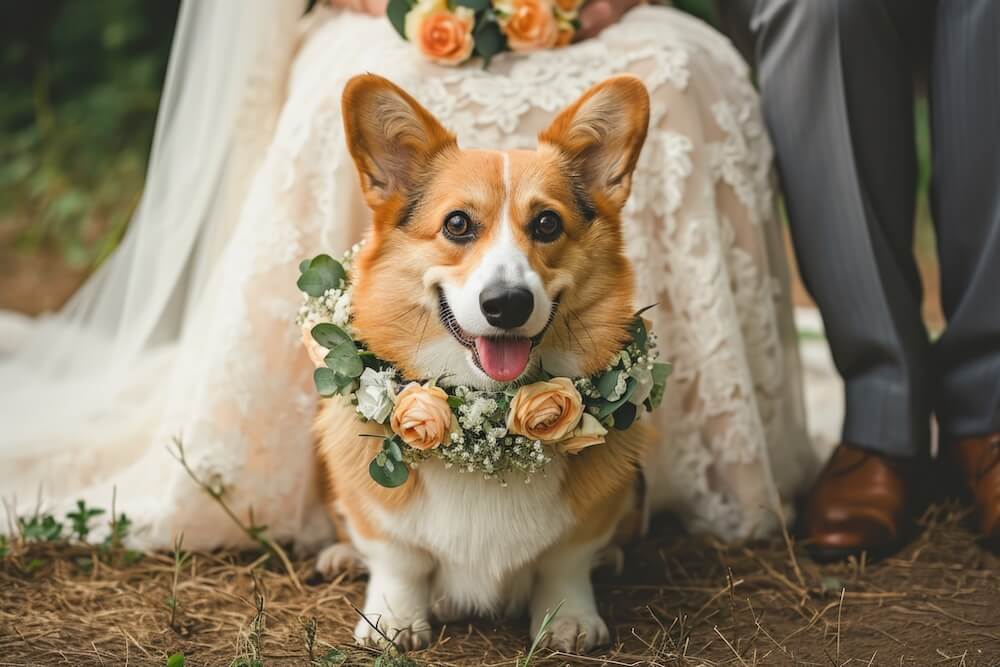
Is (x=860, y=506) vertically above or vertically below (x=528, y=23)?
below

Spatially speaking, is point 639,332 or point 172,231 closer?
point 639,332

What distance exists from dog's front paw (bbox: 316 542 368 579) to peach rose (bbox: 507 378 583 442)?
2.12 feet

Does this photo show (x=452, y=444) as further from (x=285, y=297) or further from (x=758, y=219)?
(x=758, y=219)

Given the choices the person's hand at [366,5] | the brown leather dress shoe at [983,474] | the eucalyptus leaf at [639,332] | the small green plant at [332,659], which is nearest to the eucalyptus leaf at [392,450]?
the small green plant at [332,659]

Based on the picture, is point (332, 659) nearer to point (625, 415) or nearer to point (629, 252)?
point (625, 415)

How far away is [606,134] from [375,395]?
0.61m

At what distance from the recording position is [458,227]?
64.6 inches

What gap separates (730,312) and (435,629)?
93 centimetres

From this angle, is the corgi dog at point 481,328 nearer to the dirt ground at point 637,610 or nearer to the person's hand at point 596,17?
the dirt ground at point 637,610

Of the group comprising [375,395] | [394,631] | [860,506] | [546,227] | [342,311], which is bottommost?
[860,506]

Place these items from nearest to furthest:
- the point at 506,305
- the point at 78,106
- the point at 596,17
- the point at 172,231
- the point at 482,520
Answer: the point at 506,305
the point at 482,520
the point at 596,17
the point at 172,231
the point at 78,106

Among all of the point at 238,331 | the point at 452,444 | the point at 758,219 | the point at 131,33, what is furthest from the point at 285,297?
the point at 131,33

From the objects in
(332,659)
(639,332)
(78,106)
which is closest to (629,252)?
(639,332)

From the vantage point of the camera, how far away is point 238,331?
214 centimetres
